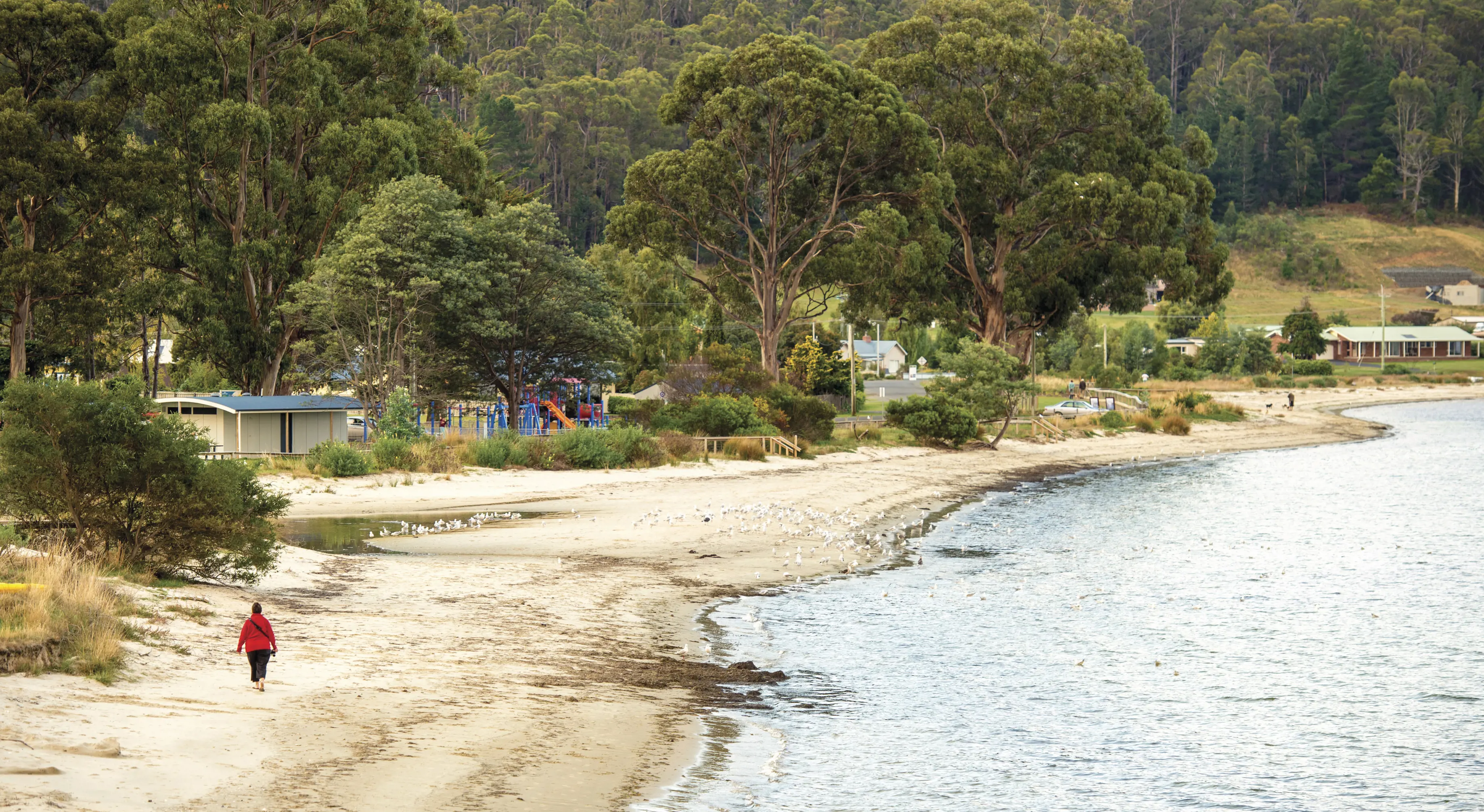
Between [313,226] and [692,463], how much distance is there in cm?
2034

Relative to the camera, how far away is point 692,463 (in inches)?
1797

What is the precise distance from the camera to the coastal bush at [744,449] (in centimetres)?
4838

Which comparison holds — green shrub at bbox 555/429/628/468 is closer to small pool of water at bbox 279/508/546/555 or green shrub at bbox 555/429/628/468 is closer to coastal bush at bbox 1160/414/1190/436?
small pool of water at bbox 279/508/546/555

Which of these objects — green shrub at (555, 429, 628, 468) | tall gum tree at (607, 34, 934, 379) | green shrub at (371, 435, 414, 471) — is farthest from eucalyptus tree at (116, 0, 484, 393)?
green shrub at (555, 429, 628, 468)

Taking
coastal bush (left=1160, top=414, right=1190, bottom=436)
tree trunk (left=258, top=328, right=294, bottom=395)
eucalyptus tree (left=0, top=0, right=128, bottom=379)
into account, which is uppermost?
eucalyptus tree (left=0, top=0, right=128, bottom=379)

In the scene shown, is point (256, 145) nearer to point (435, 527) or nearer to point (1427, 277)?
point (435, 527)

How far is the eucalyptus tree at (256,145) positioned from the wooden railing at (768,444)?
1671cm

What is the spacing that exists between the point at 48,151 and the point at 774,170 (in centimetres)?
3085

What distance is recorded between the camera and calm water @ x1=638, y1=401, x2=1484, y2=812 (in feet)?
48.4

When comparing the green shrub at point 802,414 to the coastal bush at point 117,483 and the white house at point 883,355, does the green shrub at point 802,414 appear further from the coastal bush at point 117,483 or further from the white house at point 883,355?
the white house at point 883,355

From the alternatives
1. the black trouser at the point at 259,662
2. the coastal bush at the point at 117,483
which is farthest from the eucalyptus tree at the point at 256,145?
the black trouser at the point at 259,662

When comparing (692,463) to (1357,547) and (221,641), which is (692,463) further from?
(221,641)

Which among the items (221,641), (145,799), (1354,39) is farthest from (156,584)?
(1354,39)

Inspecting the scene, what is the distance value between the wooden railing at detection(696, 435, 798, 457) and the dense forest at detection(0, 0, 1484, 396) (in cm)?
563
